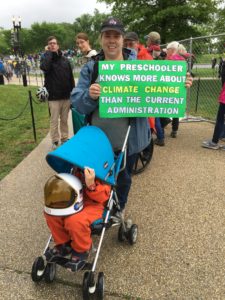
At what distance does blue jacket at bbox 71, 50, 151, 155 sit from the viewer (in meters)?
2.92

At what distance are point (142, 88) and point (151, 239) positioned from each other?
1591 mm

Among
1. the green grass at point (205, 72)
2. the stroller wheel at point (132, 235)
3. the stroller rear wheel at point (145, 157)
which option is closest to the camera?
the stroller wheel at point (132, 235)

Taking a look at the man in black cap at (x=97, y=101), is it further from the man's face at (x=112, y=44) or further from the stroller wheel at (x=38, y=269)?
the stroller wheel at (x=38, y=269)

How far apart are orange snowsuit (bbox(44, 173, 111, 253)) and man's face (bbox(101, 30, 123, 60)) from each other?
1.13 m

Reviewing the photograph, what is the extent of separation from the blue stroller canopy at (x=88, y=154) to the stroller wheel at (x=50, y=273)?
82 centimetres

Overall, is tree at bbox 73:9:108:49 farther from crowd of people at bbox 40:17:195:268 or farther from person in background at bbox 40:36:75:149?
crowd of people at bbox 40:17:195:268

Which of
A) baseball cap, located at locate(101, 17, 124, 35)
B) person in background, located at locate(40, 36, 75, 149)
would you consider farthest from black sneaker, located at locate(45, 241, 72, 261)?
person in background, located at locate(40, 36, 75, 149)

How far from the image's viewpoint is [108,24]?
2.84m

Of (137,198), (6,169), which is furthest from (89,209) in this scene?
(6,169)

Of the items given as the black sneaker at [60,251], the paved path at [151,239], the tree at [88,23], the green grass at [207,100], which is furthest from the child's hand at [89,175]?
the tree at [88,23]

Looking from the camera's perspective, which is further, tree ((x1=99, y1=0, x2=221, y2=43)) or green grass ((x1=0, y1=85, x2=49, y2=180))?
tree ((x1=99, y1=0, x2=221, y2=43))

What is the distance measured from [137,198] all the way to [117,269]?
146 cm

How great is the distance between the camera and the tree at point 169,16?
20453 millimetres

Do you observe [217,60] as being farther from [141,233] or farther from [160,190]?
[141,233]
